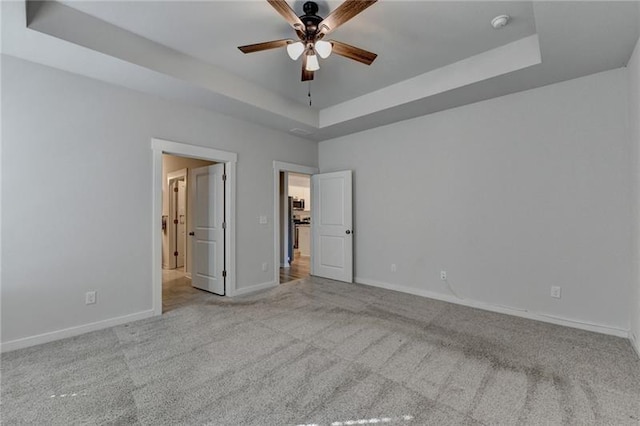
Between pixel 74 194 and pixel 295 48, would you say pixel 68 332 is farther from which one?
pixel 295 48

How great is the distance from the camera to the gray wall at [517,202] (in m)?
2.75

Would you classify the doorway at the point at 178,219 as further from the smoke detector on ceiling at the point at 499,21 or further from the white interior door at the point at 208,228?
the smoke detector on ceiling at the point at 499,21

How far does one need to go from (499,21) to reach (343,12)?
1.45m

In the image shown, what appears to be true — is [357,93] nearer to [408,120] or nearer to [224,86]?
[408,120]

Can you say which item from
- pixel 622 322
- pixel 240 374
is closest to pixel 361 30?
pixel 240 374

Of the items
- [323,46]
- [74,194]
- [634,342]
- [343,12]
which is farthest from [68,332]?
[634,342]

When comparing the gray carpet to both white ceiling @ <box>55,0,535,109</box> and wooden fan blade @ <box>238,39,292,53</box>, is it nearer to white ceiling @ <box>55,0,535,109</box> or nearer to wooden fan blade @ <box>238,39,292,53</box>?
wooden fan blade @ <box>238,39,292,53</box>

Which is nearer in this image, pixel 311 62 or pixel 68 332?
pixel 311 62

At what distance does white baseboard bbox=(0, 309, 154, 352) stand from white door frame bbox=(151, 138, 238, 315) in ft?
0.73

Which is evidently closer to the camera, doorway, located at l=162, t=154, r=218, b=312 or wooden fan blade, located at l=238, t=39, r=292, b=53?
wooden fan blade, located at l=238, t=39, r=292, b=53

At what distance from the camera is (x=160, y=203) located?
3.35 m

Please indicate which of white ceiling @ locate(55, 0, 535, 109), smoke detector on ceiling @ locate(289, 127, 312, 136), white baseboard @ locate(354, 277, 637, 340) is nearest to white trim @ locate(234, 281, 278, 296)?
white baseboard @ locate(354, 277, 637, 340)

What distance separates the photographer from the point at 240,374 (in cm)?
208

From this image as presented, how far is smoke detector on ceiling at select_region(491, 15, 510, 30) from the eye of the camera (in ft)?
7.72
